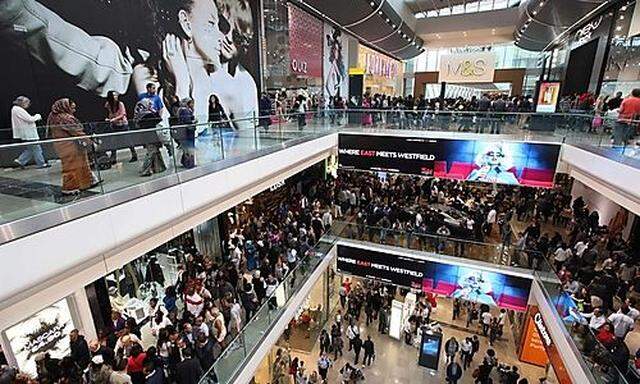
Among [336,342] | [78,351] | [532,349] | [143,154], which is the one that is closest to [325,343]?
[336,342]

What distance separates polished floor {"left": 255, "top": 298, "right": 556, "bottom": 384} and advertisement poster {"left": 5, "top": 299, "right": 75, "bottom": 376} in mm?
4295

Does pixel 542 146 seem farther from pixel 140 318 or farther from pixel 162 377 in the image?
pixel 140 318

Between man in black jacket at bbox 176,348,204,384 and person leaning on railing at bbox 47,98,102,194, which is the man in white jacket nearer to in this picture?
person leaning on railing at bbox 47,98,102,194

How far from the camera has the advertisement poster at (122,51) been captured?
5652mm

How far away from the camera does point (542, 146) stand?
368 inches

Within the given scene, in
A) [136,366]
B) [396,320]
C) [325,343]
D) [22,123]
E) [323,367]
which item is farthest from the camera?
[396,320]

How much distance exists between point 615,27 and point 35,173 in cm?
1554

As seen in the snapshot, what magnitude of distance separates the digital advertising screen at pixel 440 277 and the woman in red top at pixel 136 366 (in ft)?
25.9

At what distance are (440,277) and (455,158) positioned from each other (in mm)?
3651

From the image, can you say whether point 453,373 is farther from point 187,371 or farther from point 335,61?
point 335,61

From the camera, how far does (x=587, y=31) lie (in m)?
14.0

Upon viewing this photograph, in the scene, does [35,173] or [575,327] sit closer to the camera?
[35,173]

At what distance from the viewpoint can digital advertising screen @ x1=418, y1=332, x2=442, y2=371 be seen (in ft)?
33.1

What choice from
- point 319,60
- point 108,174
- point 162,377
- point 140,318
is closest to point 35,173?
point 108,174
